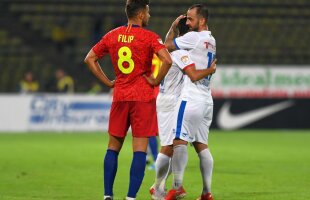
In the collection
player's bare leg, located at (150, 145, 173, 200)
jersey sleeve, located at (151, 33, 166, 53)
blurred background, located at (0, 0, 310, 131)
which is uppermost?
blurred background, located at (0, 0, 310, 131)

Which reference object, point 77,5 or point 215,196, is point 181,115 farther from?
point 77,5

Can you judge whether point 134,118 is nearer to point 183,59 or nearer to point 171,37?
point 183,59

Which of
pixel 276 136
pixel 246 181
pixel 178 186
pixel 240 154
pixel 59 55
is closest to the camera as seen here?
pixel 178 186

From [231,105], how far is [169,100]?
15489mm

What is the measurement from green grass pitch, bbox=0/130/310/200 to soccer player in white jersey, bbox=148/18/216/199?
13.1 inches

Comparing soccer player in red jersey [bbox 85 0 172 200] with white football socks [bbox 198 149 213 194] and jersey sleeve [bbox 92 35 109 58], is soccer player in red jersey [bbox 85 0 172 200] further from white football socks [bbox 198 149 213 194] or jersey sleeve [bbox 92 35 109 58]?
white football socks [bbox 198 149 213 194]

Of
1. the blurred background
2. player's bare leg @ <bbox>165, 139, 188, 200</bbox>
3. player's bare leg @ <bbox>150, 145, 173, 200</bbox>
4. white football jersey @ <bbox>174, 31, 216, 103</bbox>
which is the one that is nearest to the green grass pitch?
player's bare leg @ <bbox>150, 145, 173, 200</bbox>

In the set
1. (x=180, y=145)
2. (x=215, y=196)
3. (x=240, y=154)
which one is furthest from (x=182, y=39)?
(x=240, y=154)

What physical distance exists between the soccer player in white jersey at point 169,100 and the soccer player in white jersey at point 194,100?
0.41ft

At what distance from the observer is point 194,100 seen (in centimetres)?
844

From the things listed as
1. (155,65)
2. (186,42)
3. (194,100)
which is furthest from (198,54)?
(155,65)

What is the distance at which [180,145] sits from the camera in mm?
8398

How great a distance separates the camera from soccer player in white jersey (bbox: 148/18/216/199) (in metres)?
8.27

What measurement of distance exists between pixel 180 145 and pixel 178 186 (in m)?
0.50
